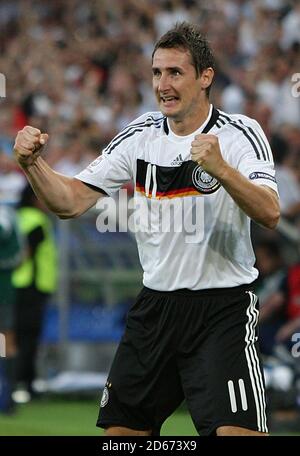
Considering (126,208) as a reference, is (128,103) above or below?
above

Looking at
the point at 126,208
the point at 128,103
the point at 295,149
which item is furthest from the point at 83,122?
the point at 126,208

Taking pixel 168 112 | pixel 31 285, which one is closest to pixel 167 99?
pixel 168 112

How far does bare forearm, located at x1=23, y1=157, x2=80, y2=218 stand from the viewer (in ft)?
17.9

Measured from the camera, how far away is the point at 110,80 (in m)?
16.0

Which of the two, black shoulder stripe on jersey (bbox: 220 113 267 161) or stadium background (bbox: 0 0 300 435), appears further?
stadium background (bbox: 0 0 300 435)

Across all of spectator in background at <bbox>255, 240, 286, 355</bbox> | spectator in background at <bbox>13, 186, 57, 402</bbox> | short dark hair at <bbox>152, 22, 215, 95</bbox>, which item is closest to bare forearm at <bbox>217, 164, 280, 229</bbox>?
short dark hair at <bbox>152, 22, 215, 95</bbox>

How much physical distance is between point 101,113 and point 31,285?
3631 mm

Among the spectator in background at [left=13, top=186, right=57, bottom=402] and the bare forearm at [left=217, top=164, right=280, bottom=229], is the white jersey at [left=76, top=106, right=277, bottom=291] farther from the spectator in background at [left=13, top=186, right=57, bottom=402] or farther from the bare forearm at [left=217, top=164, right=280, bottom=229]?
the spectator in background at [left=13, top=186, right=57, bottom=402]

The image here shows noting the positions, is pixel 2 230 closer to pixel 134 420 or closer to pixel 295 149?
pixel 295 149

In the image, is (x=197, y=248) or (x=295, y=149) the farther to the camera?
(x=295, y=149)

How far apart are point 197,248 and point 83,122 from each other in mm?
9849

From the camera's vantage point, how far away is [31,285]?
1229cm

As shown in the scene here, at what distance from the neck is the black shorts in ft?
2.48

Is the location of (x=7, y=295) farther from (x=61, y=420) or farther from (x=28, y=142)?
(x=28, y=142)
